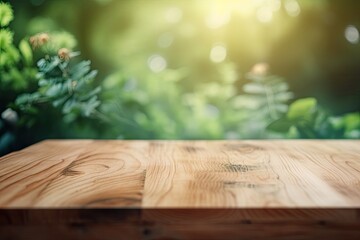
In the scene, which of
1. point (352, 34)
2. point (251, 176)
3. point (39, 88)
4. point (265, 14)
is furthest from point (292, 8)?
point (39, 88)

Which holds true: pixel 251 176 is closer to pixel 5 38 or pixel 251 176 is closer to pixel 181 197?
pixel 181 197

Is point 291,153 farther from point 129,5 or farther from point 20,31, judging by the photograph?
point 20,31

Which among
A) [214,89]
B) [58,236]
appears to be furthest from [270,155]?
[58,236]

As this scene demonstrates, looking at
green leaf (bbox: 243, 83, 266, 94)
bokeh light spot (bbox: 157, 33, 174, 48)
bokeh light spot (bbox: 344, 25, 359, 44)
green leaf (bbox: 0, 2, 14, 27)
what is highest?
green leaf (bbox: 0, 2, 14, 27)

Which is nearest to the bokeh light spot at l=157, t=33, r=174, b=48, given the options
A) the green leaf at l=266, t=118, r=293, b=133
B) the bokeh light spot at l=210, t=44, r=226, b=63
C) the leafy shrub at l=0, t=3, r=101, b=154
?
the bokeh light spot at l=210, t=44, r=226, b=63

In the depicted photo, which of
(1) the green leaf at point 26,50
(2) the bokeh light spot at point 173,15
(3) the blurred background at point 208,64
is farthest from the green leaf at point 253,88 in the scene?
(1) the green leaf at point 26,50

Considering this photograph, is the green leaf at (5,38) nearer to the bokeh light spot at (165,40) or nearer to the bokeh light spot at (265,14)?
the bokeh light spot at (165,40)

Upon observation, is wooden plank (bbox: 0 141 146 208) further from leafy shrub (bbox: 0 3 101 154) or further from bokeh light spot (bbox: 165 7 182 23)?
bokeh light spot (bbox: 165 7 182 23)
